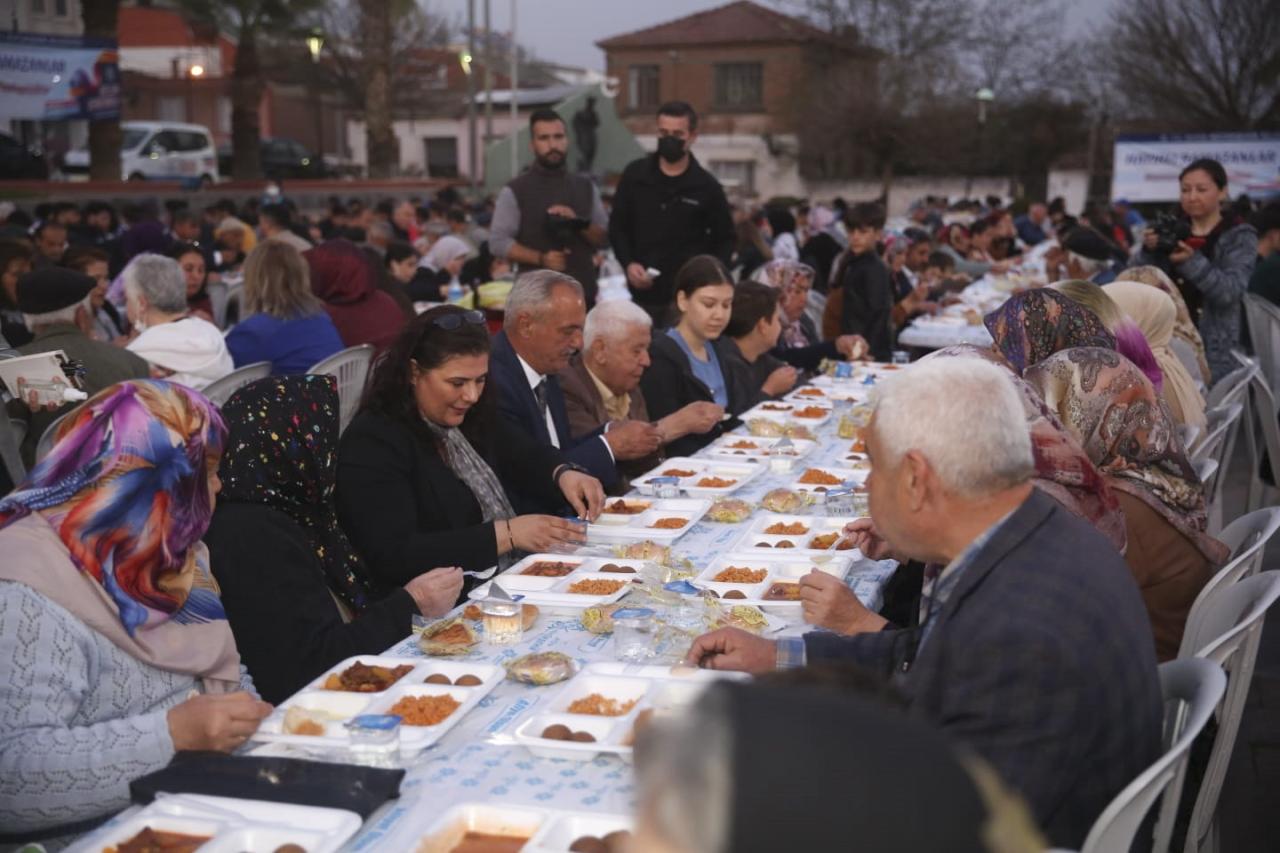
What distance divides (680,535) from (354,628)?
1.24 metres

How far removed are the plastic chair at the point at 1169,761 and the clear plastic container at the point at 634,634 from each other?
108 cm

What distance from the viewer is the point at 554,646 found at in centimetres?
293

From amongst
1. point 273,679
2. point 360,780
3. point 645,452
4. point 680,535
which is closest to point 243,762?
point 360,780

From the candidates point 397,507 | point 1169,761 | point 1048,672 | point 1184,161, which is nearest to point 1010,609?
point 1048,672

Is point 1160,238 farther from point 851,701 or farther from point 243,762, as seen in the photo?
point 851,701

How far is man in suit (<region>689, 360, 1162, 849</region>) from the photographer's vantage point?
2.01 m

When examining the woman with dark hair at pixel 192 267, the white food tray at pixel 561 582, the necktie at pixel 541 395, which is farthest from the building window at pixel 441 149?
the white food tray at pixel 561 582

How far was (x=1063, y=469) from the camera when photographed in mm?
2982

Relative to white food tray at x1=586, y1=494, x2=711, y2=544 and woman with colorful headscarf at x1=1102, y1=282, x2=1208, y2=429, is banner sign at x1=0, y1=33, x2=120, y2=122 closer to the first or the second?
white food tray at x1=586, y1=494, x2=711, y2=544

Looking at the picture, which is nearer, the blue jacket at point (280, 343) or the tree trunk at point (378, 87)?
the blue jacket at point (280, 343)

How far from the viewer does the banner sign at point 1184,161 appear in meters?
20.1

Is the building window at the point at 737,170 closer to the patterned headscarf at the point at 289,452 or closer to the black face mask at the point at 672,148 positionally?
the black face mask at the point at 672,148

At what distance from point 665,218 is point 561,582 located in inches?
188

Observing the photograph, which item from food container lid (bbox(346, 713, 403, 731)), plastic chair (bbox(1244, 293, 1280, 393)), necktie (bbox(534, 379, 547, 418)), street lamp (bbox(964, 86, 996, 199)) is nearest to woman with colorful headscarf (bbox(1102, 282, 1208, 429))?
necktie (bbox(534, 379, 547, 418))
